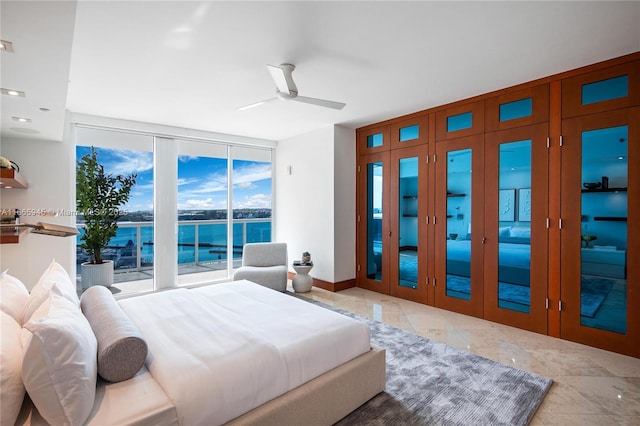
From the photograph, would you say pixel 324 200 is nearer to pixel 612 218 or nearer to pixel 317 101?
pixel 317 101

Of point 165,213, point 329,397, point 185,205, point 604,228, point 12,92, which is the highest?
point 12,92

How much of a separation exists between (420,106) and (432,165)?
823 millimetres

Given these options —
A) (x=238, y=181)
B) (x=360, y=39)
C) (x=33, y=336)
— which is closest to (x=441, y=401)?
(x=33, y=336)

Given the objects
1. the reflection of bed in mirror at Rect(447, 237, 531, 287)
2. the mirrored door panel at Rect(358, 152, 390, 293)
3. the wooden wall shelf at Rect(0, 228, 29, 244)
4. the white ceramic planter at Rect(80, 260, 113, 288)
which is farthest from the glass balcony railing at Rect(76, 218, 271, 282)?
the reflection of bed in mirror at Rect(447, 237, 531, 287)

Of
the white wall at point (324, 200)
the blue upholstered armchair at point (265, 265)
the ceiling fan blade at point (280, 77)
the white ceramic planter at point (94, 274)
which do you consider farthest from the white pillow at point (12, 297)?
the white wall at point (324, 200)

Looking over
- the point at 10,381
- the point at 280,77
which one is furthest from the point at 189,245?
the point at 10,381

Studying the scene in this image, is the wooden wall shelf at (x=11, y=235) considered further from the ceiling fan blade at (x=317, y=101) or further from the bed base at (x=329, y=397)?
the ceiling fan blade at (x=317, y=101)

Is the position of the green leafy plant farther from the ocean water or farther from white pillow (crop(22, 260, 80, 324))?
white pillow (crop(22, 260, 80, 324))

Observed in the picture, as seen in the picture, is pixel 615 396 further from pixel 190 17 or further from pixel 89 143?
pixel 89 143

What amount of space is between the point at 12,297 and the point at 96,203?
10.7 feet

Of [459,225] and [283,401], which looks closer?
[283,401]

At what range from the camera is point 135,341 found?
1660 millimetres

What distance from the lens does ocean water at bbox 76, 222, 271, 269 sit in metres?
5.83

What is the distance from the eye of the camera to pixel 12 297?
6.36ft
